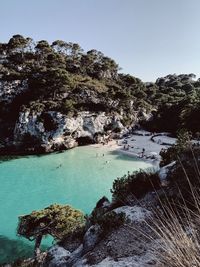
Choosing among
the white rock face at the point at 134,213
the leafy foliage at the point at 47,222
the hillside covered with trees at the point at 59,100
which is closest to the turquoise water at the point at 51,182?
the leafy foliage at the point at 47,222

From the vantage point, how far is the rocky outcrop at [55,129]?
4144 centimetres

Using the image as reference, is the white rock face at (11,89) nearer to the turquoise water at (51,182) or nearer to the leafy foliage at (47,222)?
the turquoise water at (51,182)

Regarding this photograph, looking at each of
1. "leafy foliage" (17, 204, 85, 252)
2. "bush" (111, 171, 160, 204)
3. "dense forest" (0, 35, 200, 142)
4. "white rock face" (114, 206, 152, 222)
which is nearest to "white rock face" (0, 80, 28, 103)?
"dense forest" (0, 35, 200, 142)

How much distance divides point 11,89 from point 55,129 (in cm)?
1328

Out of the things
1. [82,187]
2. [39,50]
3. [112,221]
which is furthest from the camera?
[39,50]

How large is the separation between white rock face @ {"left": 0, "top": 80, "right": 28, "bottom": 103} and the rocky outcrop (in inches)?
299

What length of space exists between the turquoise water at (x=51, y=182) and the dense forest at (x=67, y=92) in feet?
36.1

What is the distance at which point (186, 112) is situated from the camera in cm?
4806

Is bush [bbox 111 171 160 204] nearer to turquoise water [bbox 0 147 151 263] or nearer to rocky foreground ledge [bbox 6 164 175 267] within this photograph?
rocky foreground ledge [bbox 6 164 175 267]

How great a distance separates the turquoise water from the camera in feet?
60.1

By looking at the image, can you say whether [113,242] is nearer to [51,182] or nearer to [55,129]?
[51,182]

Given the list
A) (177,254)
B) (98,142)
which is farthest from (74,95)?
(177,254)

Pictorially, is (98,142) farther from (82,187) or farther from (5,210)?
(5,210)

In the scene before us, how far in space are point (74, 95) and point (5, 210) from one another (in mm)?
32307
